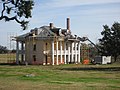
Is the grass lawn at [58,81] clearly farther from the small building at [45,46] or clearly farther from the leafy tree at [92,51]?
the leafy tree at [92,51]

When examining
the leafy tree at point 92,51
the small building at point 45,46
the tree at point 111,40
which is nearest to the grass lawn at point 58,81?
the tree at point 111,40

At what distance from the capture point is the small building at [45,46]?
8519 cm

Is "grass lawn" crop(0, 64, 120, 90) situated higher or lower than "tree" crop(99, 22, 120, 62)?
lower

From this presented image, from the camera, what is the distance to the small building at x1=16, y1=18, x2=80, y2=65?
85.2 meters

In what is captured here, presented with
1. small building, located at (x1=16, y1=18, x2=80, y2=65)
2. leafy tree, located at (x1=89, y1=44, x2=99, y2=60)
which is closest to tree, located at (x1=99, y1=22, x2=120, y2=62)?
small building, located at (x1=16, y1=18, x2=80, y2=65)

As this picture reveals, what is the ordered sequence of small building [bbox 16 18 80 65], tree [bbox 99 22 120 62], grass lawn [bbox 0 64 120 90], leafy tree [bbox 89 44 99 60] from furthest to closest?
leafy tree [bbox 89 44 99 60] → small building [bbox 16 18 80 65] → tree [bbox 99 22 120 62] → grass lawn [bbox 0 64 120 90]

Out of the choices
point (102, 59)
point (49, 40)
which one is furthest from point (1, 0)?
point (102, 59)

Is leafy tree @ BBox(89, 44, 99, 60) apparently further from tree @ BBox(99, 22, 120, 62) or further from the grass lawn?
the grass lawn

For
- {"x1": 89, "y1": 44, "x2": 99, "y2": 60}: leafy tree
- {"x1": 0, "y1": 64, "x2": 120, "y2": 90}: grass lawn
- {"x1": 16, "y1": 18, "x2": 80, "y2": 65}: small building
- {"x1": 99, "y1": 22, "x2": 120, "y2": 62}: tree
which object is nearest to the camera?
{"x1": 0, "y1": 64, "x2": 120, "y2": 90}: grass lawn

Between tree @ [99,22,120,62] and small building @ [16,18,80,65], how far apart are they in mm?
9010

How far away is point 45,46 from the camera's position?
8669 cm

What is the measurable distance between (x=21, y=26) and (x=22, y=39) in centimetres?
4193

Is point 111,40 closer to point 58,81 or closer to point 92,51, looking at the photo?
point 92,51

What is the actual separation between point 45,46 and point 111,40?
16.5 metres
